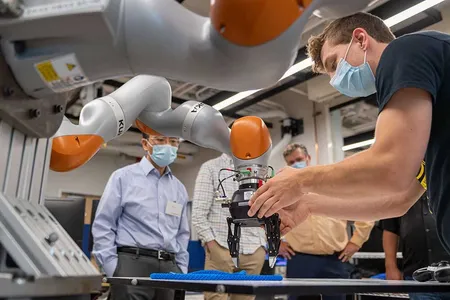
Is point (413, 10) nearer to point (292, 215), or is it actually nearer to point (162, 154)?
point (162, 154)

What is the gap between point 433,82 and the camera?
1042 mm

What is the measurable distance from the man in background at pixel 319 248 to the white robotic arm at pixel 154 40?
266 cm

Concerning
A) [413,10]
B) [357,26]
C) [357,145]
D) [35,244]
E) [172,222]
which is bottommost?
[35,244]

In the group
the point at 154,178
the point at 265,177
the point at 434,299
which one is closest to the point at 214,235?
the point at 154,178

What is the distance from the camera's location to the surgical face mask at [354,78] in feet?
5.01

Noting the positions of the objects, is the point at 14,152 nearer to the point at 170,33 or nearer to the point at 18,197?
the point at 18,197

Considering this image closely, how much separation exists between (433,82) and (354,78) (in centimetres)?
53

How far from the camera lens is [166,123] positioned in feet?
4.02

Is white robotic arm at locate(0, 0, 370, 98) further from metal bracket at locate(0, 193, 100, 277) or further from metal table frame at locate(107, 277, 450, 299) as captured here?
metal table frame at locate(107, 277, 450, 299)

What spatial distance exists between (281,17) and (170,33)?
17 centimetres

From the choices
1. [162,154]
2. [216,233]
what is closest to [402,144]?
→ [162,154]

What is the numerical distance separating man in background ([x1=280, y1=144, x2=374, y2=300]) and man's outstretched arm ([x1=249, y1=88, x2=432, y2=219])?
6.92 ft

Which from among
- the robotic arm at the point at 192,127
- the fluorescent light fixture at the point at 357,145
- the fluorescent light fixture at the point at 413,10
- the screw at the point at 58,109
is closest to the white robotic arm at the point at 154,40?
the screw at the point at 58,109

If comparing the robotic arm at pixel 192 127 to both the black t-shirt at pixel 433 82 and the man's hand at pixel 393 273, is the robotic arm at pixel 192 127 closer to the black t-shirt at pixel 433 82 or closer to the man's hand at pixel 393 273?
the black t-shirt at pixel 433 82
